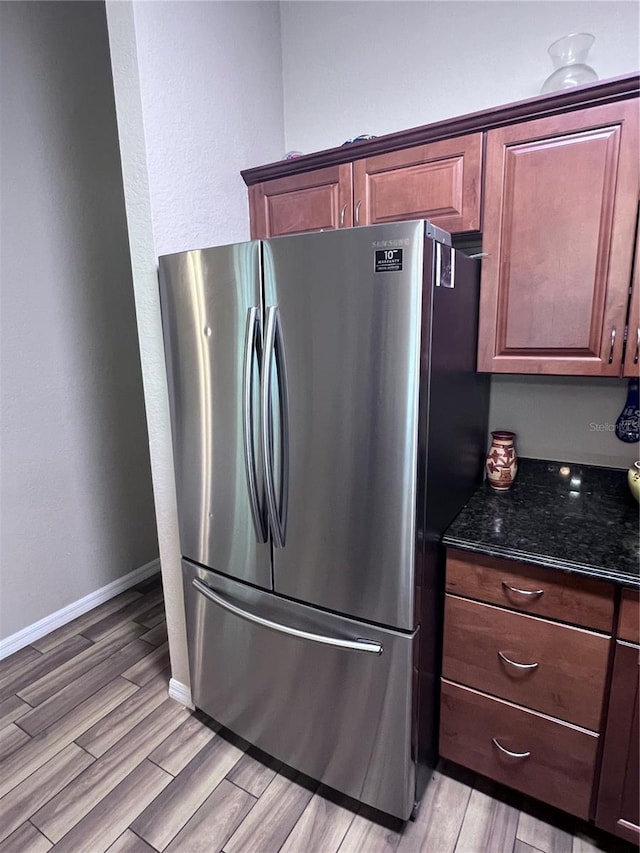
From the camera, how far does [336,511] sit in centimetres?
128

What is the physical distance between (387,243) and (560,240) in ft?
2.01

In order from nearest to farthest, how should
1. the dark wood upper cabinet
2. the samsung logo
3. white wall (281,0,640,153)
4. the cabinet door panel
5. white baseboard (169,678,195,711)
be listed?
the samsung logo
the cabinet door panel
the dark wood upper cabinet
white wall (281,0,640,153)
white baseboard (169,678,195,711)

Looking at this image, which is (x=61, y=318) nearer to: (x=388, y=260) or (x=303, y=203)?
(x=303, y=203)

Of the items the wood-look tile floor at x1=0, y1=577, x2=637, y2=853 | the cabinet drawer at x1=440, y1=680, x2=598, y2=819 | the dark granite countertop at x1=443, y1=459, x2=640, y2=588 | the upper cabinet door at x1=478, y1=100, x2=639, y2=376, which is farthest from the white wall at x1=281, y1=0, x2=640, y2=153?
Answer: the wood-look tile floor at x1=0, y1=577, x2=637, y2=853

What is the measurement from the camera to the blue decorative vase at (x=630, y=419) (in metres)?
1.64

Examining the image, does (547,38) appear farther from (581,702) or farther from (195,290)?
(581,702)

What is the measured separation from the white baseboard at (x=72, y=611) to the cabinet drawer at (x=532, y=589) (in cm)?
203

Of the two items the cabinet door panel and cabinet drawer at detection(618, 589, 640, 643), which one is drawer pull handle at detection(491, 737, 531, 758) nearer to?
the cabinet door panel

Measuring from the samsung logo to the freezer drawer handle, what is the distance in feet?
3.37

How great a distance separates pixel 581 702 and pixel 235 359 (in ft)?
4.34

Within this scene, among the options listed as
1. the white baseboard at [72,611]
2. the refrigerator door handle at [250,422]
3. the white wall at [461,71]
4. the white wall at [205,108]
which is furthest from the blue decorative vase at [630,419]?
the white baseboard at [72,611]

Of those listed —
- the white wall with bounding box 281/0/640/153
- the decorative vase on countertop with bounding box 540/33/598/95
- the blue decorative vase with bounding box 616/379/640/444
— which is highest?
the white wall with bounding box 281/0/640/153

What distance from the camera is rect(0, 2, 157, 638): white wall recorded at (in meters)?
2.07

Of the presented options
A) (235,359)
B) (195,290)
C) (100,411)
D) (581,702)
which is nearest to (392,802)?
(581,702)
